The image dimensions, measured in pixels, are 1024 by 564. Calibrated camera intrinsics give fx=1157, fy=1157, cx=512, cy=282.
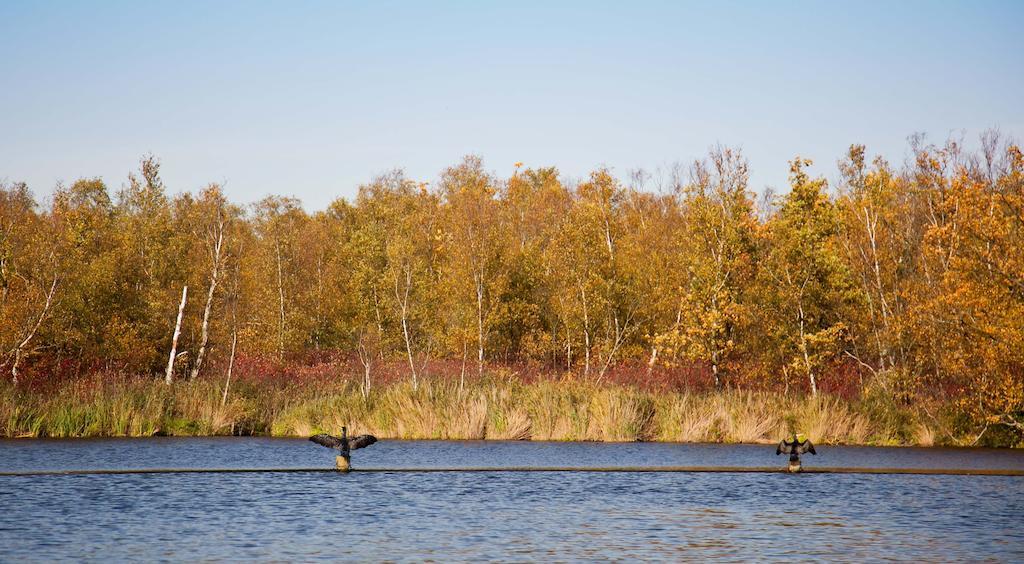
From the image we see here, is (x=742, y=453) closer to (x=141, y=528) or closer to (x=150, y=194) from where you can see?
(x=141, y=528)

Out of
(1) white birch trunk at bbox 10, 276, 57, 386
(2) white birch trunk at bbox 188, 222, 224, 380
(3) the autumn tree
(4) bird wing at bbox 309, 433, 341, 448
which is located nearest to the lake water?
(4) bird wing at bbox 309, 433, 341, 448

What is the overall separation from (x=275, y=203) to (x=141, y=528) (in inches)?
2885

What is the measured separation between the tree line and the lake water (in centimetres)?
800

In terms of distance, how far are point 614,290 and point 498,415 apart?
2268 centimetres

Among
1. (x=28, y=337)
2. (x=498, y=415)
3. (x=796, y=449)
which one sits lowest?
(x=796, y=449)

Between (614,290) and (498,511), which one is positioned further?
(614,290)

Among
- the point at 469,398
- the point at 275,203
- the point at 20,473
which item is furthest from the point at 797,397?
the point at 275,203

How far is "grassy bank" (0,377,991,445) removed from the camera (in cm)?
4566

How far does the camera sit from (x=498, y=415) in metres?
46.1

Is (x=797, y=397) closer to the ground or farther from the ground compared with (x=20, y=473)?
farther from the ground

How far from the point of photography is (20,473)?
1228 inches

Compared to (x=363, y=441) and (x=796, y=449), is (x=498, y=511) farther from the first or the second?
(x=796, y=449)

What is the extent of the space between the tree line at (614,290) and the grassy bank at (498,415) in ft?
11.5

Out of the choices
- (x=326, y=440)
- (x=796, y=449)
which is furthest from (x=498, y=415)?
(x=326, y=440)
